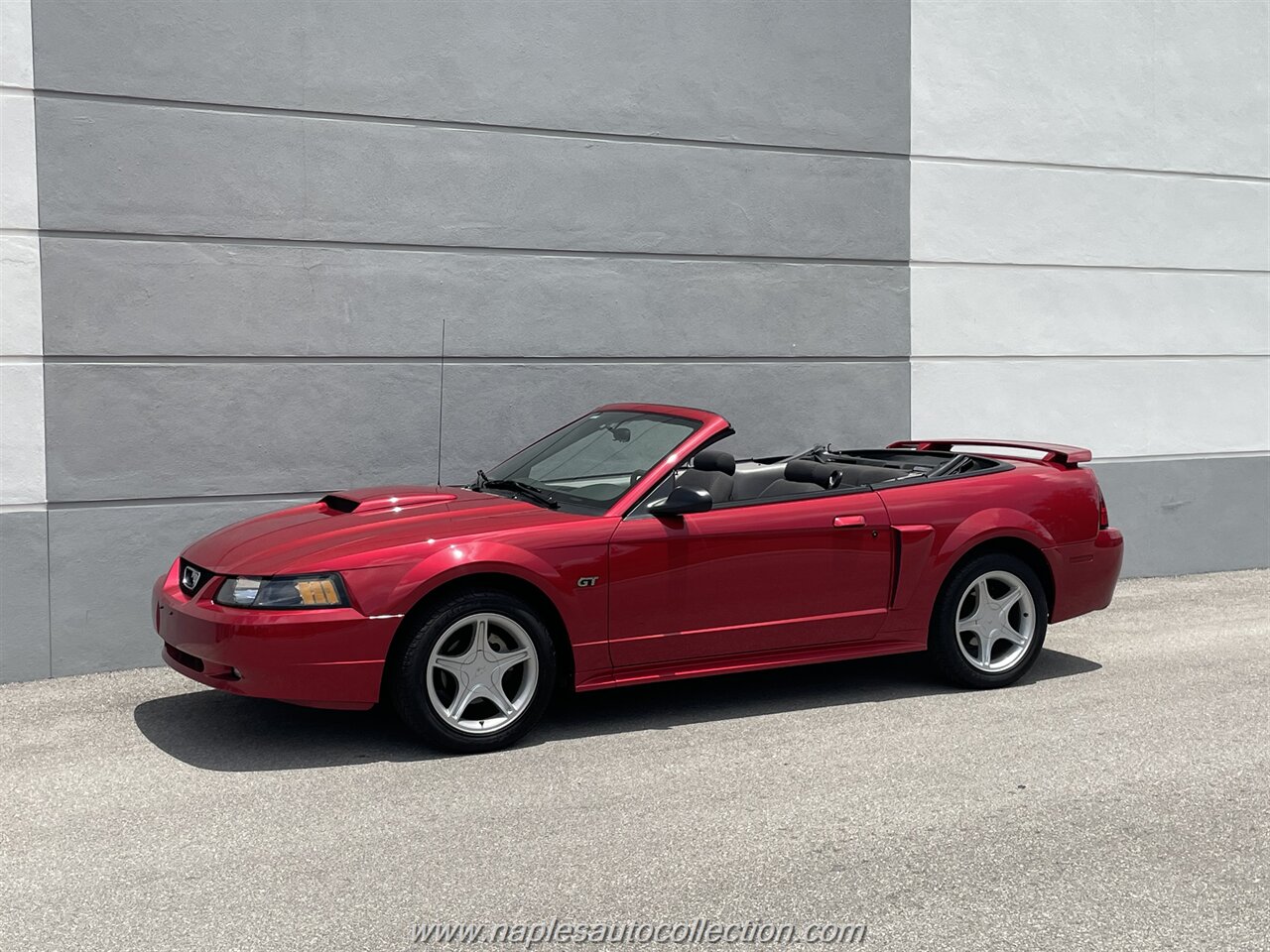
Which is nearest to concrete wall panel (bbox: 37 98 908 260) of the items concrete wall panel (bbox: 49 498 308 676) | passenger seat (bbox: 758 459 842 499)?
concrete wall panel (bbox: 49 498 308 676)

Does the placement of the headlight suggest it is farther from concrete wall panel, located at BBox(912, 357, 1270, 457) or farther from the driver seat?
concrete wall panel, located at BBox(912, 357, 1270, 457)

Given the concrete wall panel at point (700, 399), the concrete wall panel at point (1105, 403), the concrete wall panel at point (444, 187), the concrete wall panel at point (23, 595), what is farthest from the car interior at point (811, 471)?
the concrete wall panel at point (23, 595)

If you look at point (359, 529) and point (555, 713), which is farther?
point (555, 713)

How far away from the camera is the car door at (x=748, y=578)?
6016mm

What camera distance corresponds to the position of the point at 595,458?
6.74 m

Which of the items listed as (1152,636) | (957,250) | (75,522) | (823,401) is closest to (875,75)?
(957,250)

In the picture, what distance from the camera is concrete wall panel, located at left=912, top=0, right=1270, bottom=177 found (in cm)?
991

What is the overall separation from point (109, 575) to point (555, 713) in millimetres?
2792

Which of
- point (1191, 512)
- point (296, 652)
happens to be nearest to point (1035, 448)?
point (1191, 512)

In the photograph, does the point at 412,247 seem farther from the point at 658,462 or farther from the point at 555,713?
the point at 555,713

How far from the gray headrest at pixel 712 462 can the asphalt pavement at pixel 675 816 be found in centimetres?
116

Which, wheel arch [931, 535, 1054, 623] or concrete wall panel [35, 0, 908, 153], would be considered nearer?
wheel arch [931, 535, 1054, 623]

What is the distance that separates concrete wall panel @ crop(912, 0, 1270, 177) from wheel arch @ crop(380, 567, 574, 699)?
5457mm

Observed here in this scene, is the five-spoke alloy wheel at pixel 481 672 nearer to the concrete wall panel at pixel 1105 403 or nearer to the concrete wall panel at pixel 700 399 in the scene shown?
the concrete wall panel at pixel 700 399
